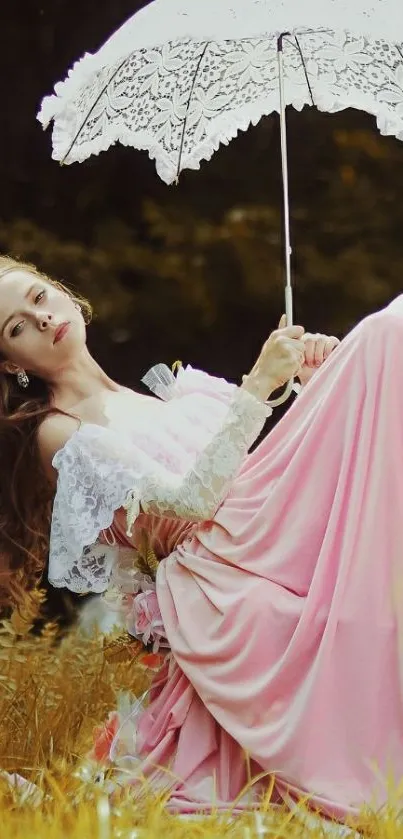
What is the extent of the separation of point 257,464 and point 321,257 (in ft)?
7.16

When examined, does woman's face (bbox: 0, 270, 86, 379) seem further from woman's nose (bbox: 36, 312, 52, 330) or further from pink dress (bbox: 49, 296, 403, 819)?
pink dress (bbox: 49, 296, 403, 819)

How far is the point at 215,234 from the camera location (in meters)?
4.47

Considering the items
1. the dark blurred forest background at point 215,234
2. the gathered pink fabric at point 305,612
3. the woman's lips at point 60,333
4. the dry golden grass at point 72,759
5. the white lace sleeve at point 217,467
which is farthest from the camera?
the dark blurred forest background at point 215,234

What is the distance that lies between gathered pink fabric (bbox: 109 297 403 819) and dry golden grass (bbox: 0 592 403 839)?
113mm

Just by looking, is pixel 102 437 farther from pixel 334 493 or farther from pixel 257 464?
pixel 334 493

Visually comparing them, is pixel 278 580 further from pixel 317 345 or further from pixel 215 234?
pixel 215 234

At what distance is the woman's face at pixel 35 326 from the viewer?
263 cm

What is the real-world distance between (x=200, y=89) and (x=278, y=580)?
1114 millimetres

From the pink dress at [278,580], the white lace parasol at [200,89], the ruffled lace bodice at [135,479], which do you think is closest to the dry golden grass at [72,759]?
the pink dress at [278,580]

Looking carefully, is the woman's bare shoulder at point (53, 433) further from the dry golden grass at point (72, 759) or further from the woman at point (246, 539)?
the dry golden grass at point (72, 759)

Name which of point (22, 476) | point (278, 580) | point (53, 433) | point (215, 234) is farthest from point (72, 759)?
point (215, 234)

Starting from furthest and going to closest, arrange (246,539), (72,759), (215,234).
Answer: (215,234), (72,759), (246,539)

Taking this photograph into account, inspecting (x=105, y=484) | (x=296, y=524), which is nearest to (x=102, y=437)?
(x=105, y=484)

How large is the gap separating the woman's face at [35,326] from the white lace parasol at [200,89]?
30 centimetres
